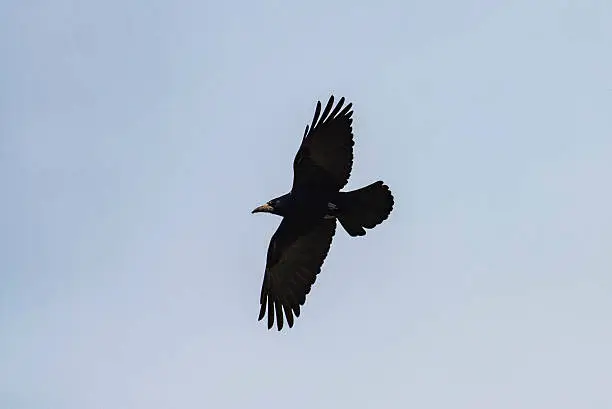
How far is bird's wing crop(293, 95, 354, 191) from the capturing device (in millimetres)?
23413

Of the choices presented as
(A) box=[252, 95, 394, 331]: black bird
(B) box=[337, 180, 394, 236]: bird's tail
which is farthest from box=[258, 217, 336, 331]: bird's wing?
(B) box=[337, 180, 394, 236]: bird's tail

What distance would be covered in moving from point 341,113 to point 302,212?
222cm

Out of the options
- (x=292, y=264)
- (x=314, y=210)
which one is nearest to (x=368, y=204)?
(x=314, y=210)

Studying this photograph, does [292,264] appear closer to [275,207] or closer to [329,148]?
[275,207]

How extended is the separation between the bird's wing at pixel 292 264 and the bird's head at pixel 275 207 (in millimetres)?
261

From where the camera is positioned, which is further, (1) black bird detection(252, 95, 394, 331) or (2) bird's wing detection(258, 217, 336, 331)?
(2) bird's wing detection(258, 217, 336, 331)

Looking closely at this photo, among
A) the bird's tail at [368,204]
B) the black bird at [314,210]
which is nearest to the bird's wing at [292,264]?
the black bird at [314,210]

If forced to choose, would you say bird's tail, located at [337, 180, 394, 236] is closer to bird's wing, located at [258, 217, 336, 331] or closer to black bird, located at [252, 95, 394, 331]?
black bird, located at [252, 95, 394, 331]

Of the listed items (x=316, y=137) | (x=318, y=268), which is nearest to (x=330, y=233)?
(x=318, y=268)

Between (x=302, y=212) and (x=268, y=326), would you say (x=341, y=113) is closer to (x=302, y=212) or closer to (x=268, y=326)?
(x=302, y=212)

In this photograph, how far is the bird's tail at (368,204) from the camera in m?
23.7

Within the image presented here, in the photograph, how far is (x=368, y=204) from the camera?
78.1ft

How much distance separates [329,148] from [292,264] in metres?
2.93

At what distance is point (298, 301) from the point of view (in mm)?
24953
